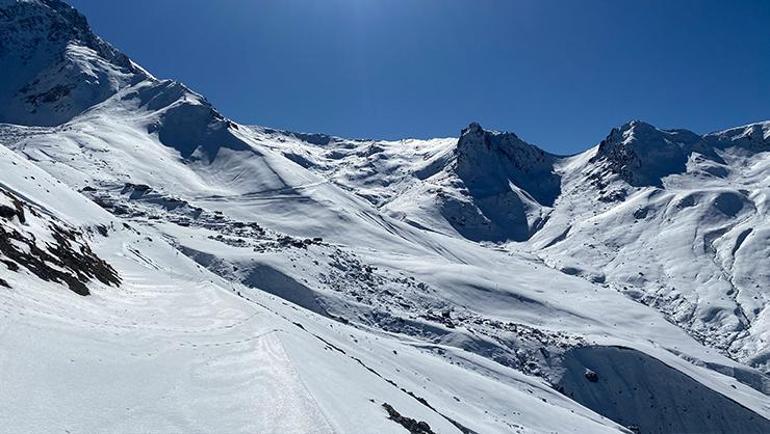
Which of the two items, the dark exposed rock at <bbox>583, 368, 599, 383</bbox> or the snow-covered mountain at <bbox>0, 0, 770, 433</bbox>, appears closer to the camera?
the snow-covered mountain at <bbox>0, 0, 770, 433</bbox>

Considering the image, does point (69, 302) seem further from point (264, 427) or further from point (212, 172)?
point (212, 172)

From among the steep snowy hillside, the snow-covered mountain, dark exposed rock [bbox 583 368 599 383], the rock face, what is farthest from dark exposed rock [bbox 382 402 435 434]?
the steep snowy hillside

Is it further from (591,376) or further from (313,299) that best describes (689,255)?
(313,299)

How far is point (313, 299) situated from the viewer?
59.1m

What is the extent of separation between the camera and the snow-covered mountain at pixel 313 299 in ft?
42.9

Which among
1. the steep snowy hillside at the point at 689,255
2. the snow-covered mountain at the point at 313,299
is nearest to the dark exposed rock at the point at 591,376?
the snow-covered mountain at the point at 313,299

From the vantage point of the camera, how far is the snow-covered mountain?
13.1 meters

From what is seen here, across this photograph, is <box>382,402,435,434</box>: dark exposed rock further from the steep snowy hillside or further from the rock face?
the steep snowy hillside

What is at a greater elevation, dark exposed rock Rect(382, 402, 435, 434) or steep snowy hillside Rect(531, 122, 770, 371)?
steep snowy hillside Rect(531, 122, 770, 371)

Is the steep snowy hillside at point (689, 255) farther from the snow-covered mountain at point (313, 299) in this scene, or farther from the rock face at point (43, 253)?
the rock face at point (43, 253)

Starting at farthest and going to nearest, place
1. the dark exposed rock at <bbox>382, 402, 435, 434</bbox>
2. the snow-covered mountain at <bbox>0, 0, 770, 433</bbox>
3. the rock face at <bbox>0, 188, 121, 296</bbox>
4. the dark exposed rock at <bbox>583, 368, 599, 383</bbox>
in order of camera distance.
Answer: the dark exposed rock at <bbox>583, 368, 599, 383</bbox>
the rock face at <bbox>0, 188, 121, 296</bbox>
the dark exposed rock at <bbox>382, 402, 435, 434</bbox>
the snow-covered mountain at <bbox>0, 0, 770, 433</bbox>

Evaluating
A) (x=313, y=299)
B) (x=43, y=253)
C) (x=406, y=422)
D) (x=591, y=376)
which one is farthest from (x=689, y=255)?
(x=43, y=253)

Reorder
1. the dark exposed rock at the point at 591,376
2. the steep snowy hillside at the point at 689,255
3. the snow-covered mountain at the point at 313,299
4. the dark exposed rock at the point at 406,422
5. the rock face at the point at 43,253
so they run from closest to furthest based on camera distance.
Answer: the snow-covered mountain at the point at 313,299 < the dark exposed rock at the point at 406,422 < the rock face at the point at 43,253 < the dark exposed rock at the point at 591,376 < the steep snowy hillside at the point at 689,255

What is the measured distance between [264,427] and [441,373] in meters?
28.4
